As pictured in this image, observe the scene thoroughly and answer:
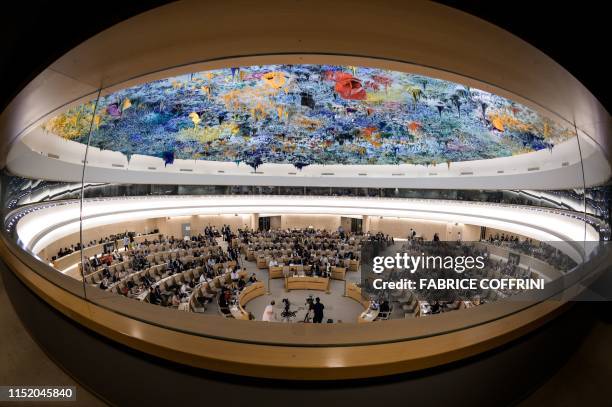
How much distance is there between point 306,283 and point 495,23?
40.7 ft

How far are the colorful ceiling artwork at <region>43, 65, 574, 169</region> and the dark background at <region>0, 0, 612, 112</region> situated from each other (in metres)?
7.56

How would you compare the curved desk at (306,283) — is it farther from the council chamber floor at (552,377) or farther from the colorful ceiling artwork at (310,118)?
the council chamber floor at (552,377)

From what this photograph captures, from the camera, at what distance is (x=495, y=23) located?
1.69 meters

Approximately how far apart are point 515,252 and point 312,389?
14.3 metres

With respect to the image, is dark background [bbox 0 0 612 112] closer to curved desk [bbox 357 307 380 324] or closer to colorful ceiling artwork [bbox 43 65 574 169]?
colorful ceiling artwork [bbox 43 65 574 169]

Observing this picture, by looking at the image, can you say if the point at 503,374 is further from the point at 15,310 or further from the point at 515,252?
the point at 515,252

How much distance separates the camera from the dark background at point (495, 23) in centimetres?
169

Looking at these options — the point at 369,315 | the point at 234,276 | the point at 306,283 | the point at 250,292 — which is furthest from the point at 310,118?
the point at 369,315

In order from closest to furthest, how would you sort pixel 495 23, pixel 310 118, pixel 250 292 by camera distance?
pixel 495 23
pixel 250 292
pixel 310 118

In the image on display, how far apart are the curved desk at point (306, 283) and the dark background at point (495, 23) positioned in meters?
11.8

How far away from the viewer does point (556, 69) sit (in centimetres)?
194

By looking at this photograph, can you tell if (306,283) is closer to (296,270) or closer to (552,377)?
(296,270)

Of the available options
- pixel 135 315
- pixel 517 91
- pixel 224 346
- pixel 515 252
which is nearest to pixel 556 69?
pixel 517 91

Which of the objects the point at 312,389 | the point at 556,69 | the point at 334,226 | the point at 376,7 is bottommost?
the point at 334,226
